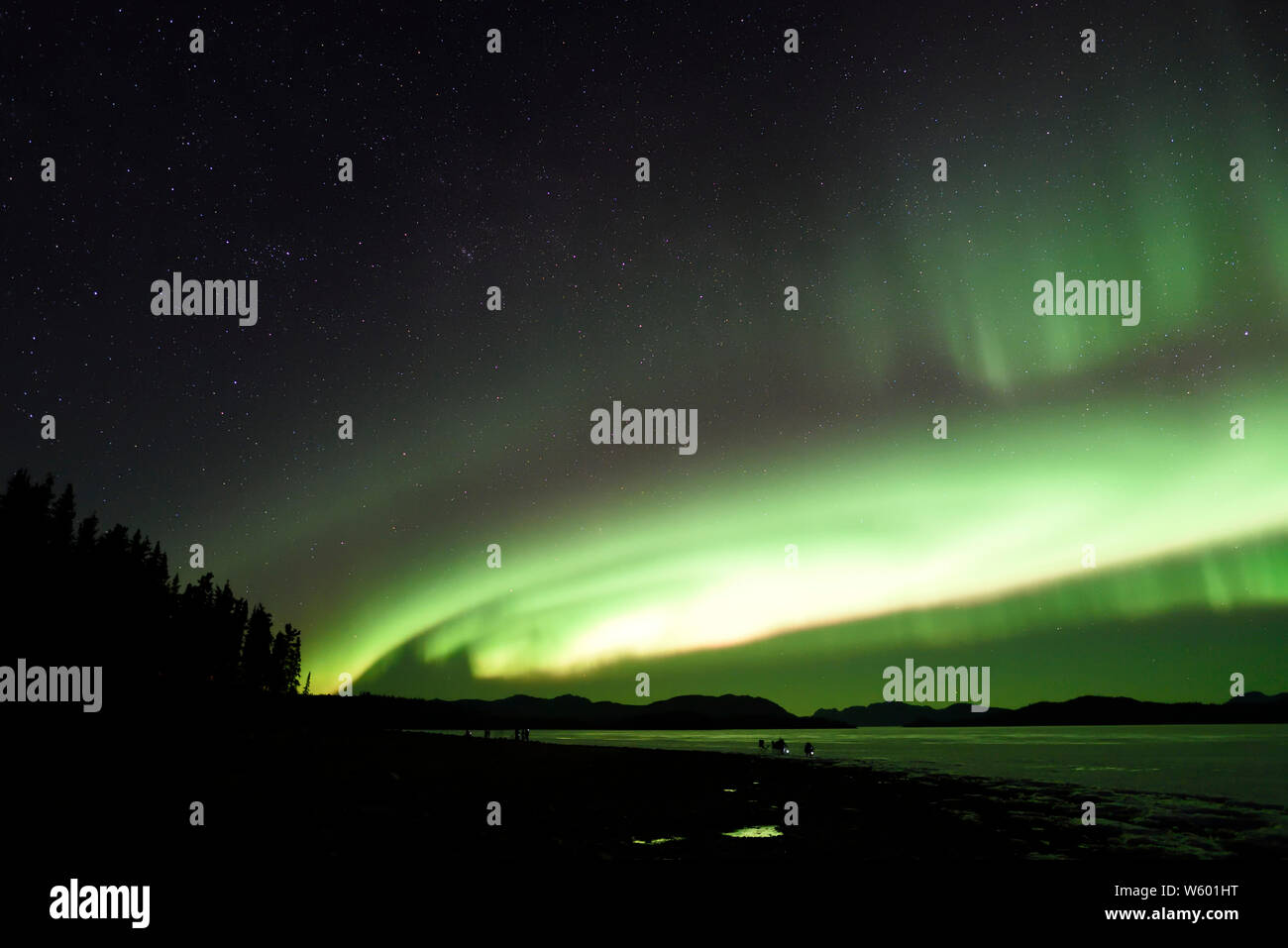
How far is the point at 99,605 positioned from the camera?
7688cm

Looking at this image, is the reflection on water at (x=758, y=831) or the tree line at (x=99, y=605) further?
the tree line at (x=99, y=605)

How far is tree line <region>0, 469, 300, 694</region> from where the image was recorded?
68.0 meters

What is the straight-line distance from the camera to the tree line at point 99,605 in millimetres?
68000

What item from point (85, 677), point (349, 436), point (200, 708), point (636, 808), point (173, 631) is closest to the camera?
point (636, 808)

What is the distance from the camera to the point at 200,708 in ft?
251

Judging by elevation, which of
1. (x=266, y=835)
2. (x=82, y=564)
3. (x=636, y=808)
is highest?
(x=82, y=564)

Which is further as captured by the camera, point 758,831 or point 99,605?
point 99,605

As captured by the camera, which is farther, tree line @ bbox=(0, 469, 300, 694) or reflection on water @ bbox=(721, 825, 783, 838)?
tree line @ bbox=(0, 469, 300, 694)
